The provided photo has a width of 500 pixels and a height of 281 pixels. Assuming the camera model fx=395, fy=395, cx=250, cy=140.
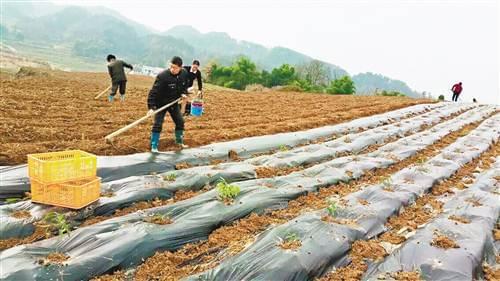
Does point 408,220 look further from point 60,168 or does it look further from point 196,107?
point 196,107

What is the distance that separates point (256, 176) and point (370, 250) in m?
2.06

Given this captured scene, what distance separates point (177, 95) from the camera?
572cm

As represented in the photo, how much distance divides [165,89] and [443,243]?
393 centimetres

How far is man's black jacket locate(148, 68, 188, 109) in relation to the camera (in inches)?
217

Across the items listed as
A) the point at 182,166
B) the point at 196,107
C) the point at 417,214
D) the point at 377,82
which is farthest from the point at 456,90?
the point at 377,82

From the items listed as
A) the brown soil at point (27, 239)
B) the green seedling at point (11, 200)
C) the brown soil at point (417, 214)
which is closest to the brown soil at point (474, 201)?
the brown soil at point (417, 214)

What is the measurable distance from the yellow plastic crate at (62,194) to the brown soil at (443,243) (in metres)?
3.13

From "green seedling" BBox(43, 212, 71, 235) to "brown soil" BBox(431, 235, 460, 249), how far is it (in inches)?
122

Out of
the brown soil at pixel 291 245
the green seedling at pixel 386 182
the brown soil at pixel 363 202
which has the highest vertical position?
the green seedling at pixel 386 182

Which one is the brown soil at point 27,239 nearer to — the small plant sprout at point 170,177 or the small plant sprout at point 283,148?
the small plant sprout at point 170,177

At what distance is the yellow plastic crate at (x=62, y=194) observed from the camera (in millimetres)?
3547

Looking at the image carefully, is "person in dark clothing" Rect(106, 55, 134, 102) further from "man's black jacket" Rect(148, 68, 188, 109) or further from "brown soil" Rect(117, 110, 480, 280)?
"brown soil" Rect(117, 110, 480, 280)

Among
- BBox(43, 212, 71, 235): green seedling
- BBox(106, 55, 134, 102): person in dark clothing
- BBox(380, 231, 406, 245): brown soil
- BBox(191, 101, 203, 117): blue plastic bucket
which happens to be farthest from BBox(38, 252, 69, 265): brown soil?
BBox(106, 55, 134, 102): person in dark clothing

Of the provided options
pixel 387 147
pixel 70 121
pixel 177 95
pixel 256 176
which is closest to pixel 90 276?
pixel 256 176
